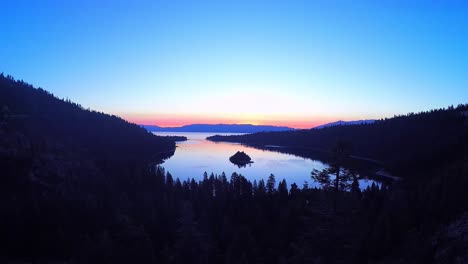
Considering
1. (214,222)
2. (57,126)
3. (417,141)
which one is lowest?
(214,222)

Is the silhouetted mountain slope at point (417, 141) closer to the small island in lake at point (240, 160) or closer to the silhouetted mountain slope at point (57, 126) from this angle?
the small island in lake at point (240, 160)

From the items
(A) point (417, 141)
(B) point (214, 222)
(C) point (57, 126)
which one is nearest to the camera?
(B) point (214, 222)

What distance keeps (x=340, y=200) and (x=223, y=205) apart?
740 inches

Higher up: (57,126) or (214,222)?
(57,126)

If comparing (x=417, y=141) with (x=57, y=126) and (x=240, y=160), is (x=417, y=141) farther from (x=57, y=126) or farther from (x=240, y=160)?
(x=57, y=126)

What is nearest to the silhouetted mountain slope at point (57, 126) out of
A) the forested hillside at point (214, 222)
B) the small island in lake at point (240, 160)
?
the forested hillside at point (214, 222)

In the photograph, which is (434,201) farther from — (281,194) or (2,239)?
(2,239)

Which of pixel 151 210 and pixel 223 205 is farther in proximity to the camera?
pixel 223 205

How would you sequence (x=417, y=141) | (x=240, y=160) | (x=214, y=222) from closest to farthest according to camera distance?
(x=214, y=222), (x=417, y=141), (x=240, y=160)

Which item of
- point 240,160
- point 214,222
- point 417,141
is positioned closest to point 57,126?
point 240,160

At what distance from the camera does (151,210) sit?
45.0 m

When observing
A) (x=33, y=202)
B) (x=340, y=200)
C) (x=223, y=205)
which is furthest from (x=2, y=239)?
(x=340, y=200)

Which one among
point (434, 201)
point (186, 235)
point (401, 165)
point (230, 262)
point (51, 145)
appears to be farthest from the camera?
point (401, 165)

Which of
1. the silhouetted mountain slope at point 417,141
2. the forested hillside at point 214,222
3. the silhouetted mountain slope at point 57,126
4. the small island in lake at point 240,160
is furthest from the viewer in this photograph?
the small island in lake at point 240,160
